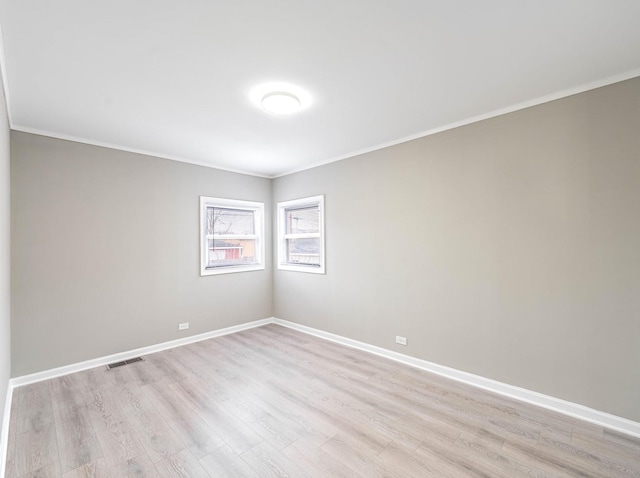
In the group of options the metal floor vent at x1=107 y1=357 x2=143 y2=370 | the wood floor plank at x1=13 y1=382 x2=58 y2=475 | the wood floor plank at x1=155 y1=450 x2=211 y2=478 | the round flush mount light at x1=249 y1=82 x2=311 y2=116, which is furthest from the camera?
the metal floor vent at x1=107 y1=357 x2=143 y2=370

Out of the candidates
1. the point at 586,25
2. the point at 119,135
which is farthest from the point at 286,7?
the point at 119,135

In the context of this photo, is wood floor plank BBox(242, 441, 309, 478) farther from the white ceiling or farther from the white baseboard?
the white ceiling

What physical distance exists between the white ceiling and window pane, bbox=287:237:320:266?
79.4 inches

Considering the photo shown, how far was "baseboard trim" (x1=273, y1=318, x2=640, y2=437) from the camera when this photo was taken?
220 cm

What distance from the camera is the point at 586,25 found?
A: 1687 mm

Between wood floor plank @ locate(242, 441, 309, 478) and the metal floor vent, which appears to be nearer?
wood floor plank @ locate(242, 441, 309, 478)

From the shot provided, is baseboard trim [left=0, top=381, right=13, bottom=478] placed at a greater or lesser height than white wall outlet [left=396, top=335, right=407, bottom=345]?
lesser

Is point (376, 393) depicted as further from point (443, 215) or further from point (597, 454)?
point (443, 215)

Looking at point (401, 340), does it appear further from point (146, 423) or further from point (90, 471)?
point (90, 471)

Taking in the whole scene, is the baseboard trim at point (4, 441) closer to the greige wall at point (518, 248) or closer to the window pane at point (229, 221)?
the window pane at point (229, 221)

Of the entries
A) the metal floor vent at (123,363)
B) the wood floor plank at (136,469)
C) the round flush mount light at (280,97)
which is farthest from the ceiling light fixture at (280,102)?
the metal floor vent at (123,363)

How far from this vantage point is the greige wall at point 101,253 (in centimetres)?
304

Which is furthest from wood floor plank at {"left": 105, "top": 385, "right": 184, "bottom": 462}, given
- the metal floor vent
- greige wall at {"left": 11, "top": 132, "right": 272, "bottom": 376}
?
greige wall at {"left": 11, "top": 132, "right": 272, "bottom": 376}

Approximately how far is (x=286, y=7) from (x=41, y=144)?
3171mm
